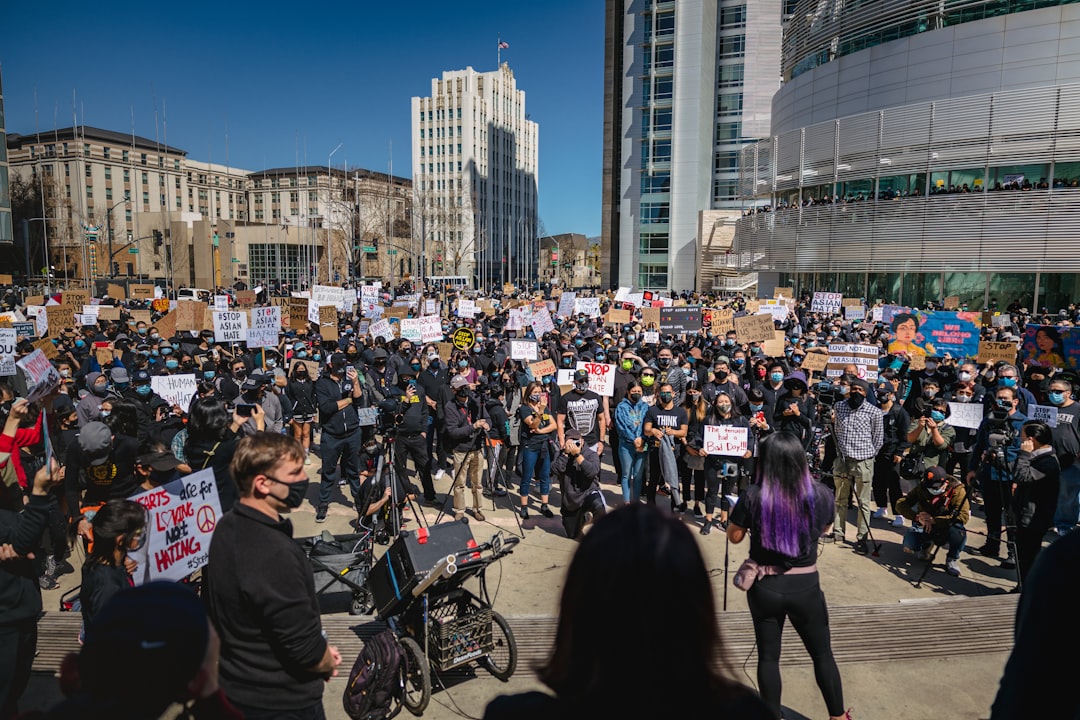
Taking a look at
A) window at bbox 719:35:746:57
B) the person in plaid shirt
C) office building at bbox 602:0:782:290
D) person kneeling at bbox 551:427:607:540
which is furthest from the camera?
window at bbox 719:35:746:57

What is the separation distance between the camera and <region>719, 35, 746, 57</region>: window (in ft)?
232

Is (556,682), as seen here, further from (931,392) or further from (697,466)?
(931,392)

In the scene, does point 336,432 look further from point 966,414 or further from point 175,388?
point 966,414

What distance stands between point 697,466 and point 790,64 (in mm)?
55952

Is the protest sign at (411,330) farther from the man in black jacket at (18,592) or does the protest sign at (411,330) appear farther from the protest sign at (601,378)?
the man in black jacket at (18,592)

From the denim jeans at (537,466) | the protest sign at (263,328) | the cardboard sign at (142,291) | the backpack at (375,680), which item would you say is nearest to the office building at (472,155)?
the cardboard sign at (142,291)

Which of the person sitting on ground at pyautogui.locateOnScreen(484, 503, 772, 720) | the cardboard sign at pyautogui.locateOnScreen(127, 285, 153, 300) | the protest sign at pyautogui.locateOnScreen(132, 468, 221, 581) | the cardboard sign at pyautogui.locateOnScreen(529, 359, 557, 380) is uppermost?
the cardboard sign at pyautogui.locateOnScreen(127, 285, 153, 300)

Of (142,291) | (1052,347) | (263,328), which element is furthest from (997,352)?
(142,291)

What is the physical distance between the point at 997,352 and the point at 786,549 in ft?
40.6

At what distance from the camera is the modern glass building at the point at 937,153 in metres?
37.6

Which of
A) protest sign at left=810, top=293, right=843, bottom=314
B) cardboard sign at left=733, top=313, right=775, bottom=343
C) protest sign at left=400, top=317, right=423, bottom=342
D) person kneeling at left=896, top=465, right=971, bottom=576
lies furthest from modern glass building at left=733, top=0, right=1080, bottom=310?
person kneeling at left=896, top=465, right=971, bottom=576

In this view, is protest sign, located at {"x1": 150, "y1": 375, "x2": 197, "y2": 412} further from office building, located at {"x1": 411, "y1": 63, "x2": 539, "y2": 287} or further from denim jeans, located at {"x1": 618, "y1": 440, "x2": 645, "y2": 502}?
office building, located at {"x1": 411, "y1": 63, "x2": 539, "y2": 287}

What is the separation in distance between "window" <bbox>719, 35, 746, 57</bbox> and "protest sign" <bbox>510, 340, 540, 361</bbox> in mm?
67561

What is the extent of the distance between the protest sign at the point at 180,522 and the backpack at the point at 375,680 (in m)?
1.42
